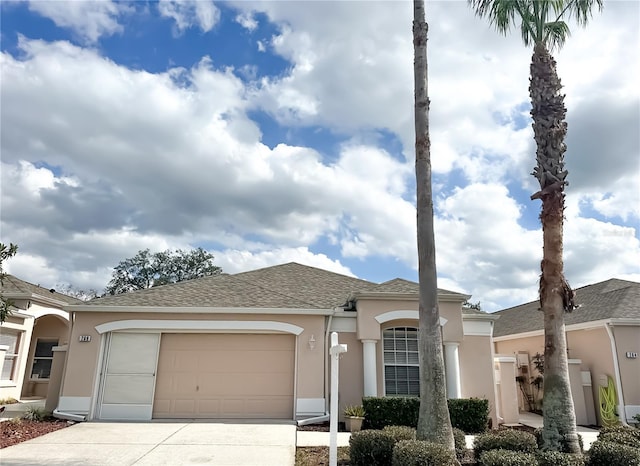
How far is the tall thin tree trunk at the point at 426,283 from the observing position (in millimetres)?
7402

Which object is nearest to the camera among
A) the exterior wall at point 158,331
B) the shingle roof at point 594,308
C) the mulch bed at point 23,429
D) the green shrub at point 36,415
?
the mulch bed at point 23,429

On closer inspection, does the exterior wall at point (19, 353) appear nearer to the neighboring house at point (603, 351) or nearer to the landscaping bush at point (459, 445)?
the landscaping bush at point (459, 445)

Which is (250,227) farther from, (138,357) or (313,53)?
(313,53)

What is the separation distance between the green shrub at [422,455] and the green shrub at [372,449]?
0.55 meters

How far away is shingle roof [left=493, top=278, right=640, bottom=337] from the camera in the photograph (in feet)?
46.7

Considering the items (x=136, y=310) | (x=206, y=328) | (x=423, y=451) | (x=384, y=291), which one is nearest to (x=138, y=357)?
(x=136, y=310)

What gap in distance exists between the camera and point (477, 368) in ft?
43.3

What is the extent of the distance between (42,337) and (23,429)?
9.71m

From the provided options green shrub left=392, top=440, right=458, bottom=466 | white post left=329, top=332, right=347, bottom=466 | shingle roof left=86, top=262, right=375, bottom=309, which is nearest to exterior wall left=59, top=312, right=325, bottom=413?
shingle roof left=86, top=262, right=375, bottom=309

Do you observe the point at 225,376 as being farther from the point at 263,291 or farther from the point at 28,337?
the point at 28,337

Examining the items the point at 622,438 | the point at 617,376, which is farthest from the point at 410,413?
the point at 617,376

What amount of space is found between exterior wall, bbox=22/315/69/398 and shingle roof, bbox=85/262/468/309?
752 centimetres

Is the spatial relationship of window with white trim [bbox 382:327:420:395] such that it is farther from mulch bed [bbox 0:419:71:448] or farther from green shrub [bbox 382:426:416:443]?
mulch bed [bbox 0:419:71:448]

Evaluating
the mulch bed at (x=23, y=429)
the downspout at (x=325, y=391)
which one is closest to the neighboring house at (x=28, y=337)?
the mulch bed at (x=23, y=429)
